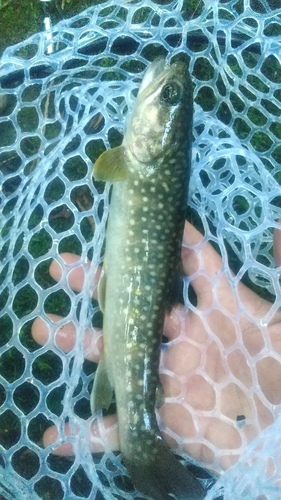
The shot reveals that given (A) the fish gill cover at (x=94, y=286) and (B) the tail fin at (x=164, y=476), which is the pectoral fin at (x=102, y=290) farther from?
(B) the tail fin at (x=164, y=476)

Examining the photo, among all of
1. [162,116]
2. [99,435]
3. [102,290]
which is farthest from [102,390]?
[162,116]

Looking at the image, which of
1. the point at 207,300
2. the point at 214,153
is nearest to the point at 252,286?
the point at 207,300

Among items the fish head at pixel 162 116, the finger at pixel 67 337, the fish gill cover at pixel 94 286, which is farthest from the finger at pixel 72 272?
the fish head at pixel 162 116

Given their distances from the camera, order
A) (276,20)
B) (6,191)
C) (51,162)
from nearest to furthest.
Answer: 1. (51,162)
2. (276,20)
3. (6,191)

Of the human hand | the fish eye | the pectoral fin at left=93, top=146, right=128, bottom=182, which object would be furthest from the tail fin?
the fish eye

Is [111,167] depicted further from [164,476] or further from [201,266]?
[164,476]

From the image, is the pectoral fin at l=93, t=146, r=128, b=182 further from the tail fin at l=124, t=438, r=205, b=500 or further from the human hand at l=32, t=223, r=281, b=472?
the tail fin at l=124, t=438, r=205, b=500

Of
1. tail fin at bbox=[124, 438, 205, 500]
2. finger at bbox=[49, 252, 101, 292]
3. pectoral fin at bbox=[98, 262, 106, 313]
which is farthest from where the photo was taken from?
finger at bbox=[49, 252, 101, 292]

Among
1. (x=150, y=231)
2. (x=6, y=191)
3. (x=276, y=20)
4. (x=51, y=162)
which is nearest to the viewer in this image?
(x=150, y=231)

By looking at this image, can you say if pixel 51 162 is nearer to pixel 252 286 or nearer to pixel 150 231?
pixel 150 231
